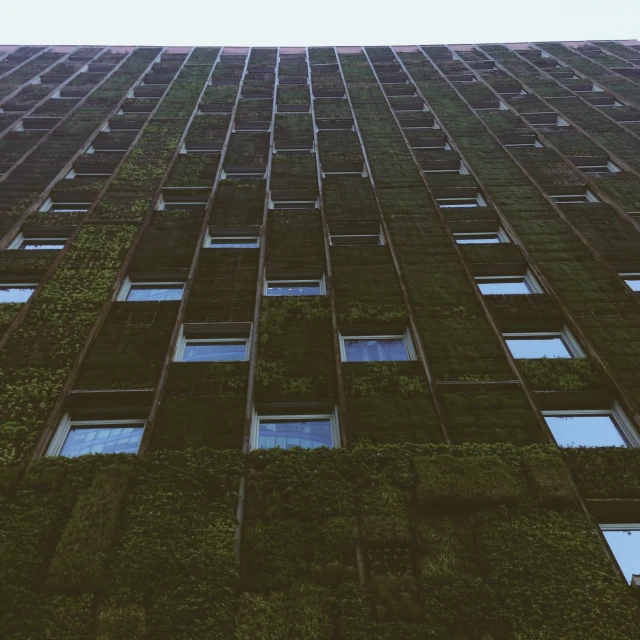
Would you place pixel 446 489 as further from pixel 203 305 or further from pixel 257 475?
pixel 203 305

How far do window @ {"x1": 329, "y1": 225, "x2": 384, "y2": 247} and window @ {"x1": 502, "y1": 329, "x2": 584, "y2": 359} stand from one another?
757 centimetres

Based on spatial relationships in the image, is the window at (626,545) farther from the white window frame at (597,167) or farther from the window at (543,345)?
the white window frame at (597,167)

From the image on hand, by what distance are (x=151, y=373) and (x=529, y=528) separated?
9.81 m

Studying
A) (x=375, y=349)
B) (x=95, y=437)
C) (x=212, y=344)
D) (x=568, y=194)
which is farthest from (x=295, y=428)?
(x=568, y=194)

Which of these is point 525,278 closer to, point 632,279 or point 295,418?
point 632,279

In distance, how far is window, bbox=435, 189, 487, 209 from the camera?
24.6 meters

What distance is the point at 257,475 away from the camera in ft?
38.2

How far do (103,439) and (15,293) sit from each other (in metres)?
7.93

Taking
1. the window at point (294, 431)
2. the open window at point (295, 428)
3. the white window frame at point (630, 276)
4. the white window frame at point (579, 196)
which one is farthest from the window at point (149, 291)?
the white window frame at point (579, 196)

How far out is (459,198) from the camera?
81.7 ft

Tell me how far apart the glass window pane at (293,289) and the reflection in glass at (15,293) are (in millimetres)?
8006

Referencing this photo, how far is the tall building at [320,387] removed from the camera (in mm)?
9562

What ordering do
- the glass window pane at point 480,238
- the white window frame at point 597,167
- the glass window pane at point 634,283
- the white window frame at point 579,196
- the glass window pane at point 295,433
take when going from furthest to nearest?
the white window frame at point 597,167, the white window frame at point 579,196, the glass window pane at point 480,238, the glass window pane at point 634,283, the glass window pane at point 295,433

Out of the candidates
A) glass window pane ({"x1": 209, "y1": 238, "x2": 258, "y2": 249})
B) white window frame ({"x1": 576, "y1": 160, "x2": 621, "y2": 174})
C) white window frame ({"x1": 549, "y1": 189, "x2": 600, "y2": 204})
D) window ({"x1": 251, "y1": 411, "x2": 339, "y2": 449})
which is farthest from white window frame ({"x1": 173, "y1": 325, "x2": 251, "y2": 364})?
white window frame ({"x1": 576, "y1": 160, "x2": 621, "y2": 174})
